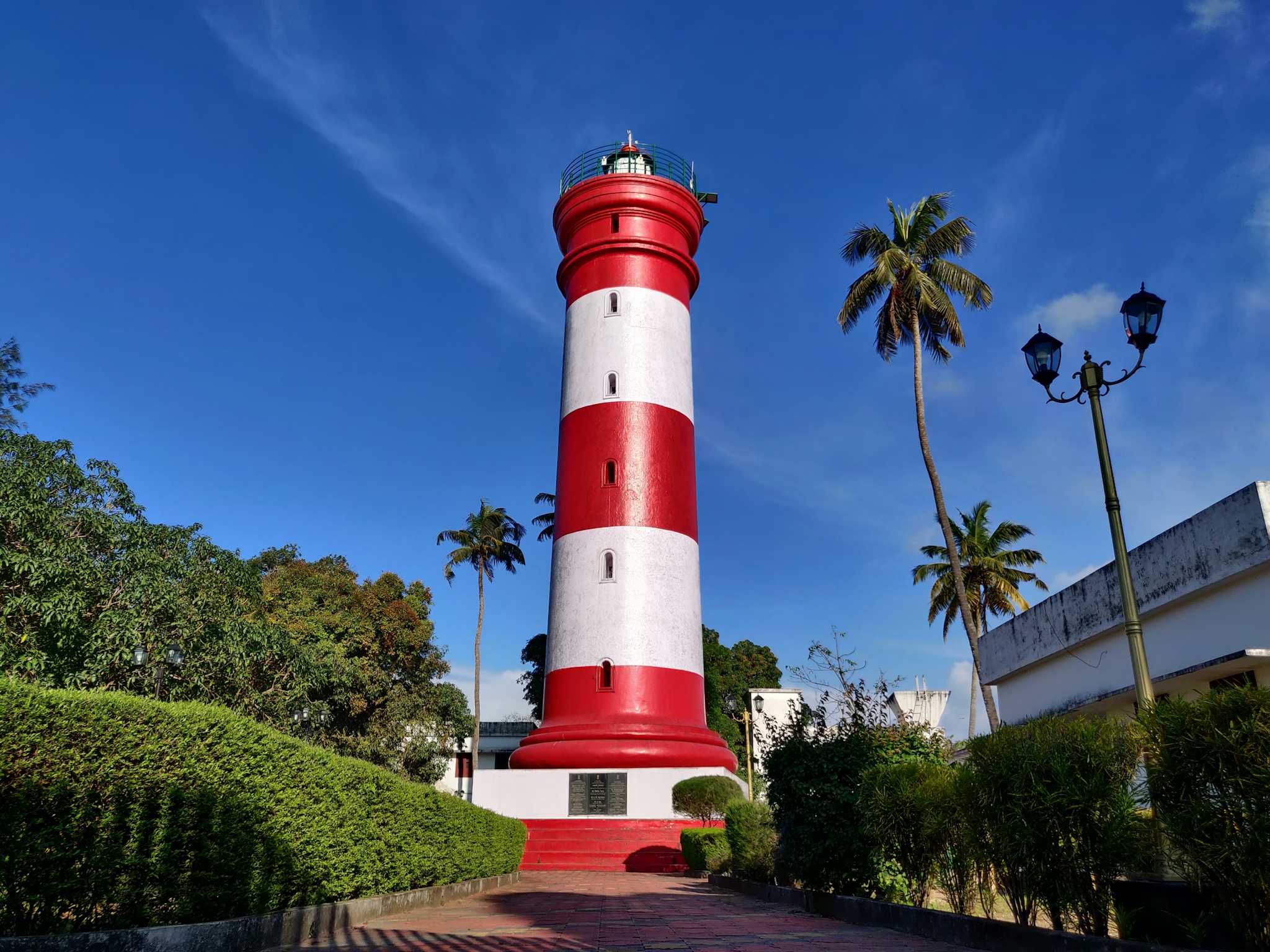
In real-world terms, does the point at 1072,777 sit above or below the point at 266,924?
above

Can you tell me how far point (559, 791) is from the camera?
848 inches

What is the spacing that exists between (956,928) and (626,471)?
16895 mm

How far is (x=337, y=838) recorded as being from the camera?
895 cm

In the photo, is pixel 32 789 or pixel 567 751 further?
pixel 567 751

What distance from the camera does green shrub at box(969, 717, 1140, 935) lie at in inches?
238

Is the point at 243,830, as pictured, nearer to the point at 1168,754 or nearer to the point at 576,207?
the point at 1168,754

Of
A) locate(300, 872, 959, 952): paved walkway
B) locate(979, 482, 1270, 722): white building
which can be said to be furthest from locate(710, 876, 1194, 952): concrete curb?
locate(979, 482, 1270, 722): white building

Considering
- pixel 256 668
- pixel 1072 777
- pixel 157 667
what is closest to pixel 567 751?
pixel 256 668

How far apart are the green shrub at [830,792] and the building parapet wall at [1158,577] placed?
4028 mm

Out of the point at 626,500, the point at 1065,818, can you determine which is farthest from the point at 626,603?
the point at 1065,818

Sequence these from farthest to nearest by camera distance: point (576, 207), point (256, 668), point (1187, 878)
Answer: point (576, 207), point (256, 668), point (1187, 878)

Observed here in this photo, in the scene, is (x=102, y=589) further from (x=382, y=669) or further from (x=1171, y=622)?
(x=382, y=669)

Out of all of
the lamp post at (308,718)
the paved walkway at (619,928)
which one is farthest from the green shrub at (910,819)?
the lamp post at (308,718)

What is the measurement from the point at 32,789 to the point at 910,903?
7.84m
